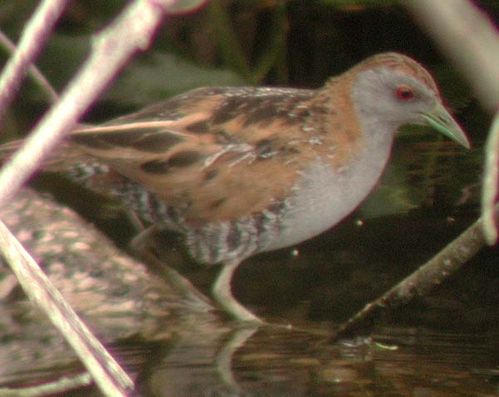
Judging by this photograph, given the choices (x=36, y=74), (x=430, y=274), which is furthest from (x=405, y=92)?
(x=36, y=74)

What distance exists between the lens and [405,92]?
13.5ft

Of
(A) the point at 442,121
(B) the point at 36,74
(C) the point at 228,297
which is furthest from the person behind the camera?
(A) the point at 442,121

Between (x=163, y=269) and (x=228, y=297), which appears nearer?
(x=228, y=297)

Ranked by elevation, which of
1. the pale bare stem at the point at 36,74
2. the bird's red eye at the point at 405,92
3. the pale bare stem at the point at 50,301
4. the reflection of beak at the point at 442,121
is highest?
the pale bare stem at the point at 36,74

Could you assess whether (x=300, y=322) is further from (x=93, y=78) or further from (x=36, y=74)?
(x=93, y=78)

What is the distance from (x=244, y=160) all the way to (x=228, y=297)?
0.45 meters

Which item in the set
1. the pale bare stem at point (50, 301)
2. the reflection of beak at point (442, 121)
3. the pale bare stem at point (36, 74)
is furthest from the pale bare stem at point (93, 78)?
the reflection of beak at point (442, 121)

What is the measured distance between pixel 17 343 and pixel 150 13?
253 cm

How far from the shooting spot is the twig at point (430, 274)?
280 centimetres

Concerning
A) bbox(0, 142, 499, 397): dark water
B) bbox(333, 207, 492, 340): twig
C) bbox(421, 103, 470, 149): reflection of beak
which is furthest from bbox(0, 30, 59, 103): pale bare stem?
bbox(421, 103, 470, 149): reflection of beak

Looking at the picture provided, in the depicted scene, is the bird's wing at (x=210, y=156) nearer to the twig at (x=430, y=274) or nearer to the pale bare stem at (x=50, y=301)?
the twig at (x=430, y=274)

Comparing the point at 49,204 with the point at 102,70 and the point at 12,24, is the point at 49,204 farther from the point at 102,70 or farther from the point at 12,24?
the point at 102,70

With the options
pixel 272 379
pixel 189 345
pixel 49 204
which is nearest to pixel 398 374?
pixel 272 379

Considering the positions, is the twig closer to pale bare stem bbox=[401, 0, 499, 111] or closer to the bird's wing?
the bird's wing
